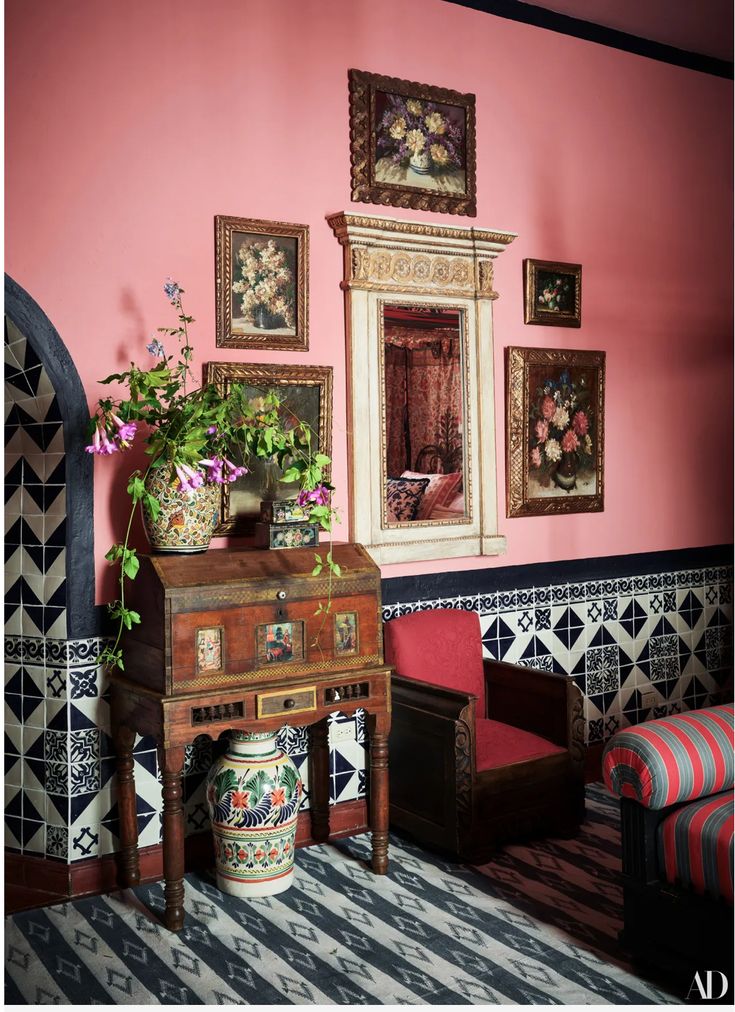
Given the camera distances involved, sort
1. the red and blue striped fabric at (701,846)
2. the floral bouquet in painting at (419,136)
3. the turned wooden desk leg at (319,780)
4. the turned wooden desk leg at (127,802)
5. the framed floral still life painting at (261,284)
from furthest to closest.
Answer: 1. the floral bouquet in painting at (419,136)
2. the turned wooden desk leg at (319,780)
3. the framed floral still life painting at (261,284)
4. the turned wooden desk leg at (127,802)
5. the red and blue striped fabric at (701,846)

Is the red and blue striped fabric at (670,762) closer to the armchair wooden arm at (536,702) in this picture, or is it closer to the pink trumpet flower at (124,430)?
the armchair wooden arm at (536,702)

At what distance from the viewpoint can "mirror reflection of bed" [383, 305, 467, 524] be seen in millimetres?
4895

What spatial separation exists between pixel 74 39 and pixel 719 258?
4086 mm

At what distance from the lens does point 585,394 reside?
568cm

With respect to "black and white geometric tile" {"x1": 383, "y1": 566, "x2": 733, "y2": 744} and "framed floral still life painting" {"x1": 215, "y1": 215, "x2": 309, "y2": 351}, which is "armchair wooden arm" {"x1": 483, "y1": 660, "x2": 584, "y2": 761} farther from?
"framed floral still life painting" {"x1": 215, "y1": 215, "x2": 309, "y2": 351}

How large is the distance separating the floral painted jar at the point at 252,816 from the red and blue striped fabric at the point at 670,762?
1331mm

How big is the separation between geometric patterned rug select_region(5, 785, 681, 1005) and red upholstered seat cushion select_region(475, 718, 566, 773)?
0.42 m

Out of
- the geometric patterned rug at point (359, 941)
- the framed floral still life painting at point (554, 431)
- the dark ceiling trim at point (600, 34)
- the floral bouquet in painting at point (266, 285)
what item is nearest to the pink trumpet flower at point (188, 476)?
the floral bouquet in painting at point (266, 285)

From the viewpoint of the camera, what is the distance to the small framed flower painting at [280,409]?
4371 millimetres

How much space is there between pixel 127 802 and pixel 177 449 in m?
1.47

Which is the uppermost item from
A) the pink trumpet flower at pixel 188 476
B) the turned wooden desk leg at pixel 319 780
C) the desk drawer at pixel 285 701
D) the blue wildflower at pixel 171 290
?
the blue wildflower at pixel 171 290

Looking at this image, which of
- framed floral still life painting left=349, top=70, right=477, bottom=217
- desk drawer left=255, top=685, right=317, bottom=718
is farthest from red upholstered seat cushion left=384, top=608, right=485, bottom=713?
framed floral still life painting left=349, top=70, right=477, bottom=217

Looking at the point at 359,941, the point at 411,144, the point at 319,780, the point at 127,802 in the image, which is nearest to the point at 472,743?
the point at 319,780

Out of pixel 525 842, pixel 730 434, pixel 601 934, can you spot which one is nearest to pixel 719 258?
pixel 730 434
